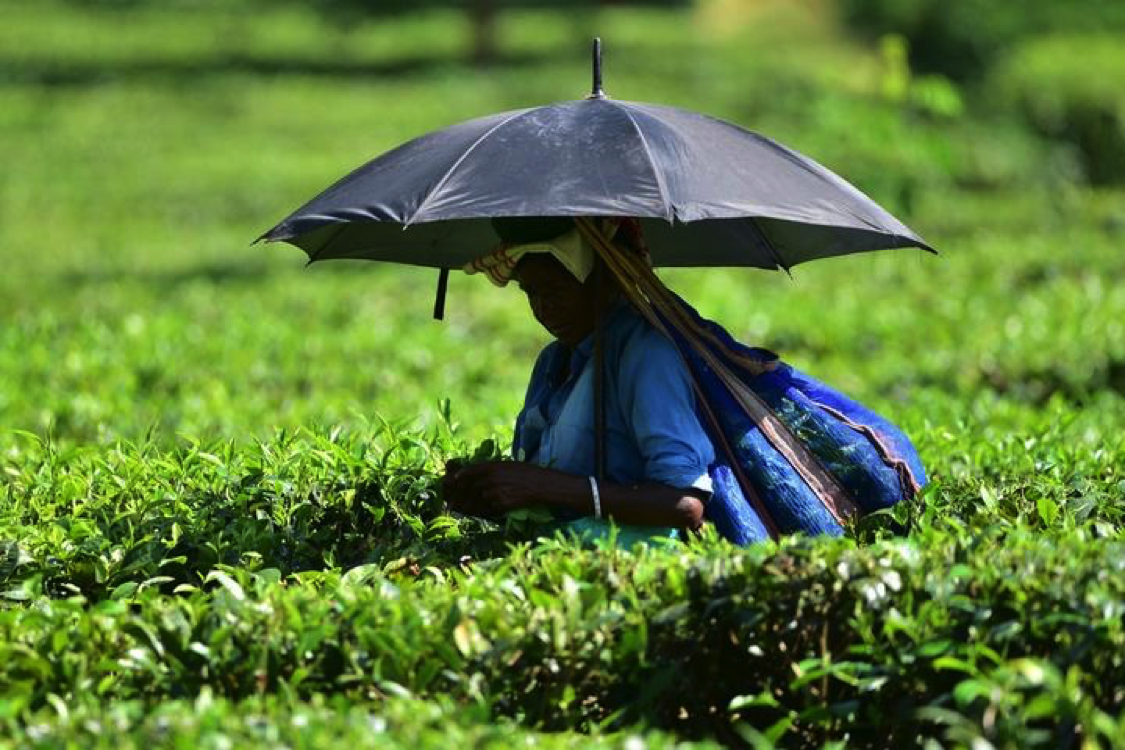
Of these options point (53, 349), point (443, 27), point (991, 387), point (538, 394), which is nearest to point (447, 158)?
point (538, 394)

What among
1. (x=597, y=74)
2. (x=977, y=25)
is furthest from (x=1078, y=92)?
(x=597, y=74)

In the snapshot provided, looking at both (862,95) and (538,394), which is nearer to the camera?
(538,394)

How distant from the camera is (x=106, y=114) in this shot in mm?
26203

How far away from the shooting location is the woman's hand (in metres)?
4.16

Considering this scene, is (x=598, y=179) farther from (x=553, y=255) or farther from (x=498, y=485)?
(x=498, y=485)

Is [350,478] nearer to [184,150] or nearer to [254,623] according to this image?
[254,623]

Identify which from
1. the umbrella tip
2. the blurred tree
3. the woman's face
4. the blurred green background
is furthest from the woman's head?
the blurred tree

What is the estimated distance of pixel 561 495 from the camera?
13.6 feet

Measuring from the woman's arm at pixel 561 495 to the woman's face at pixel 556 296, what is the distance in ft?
1.31

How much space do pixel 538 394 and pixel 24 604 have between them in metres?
1.42

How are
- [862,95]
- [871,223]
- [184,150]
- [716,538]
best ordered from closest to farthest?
[716,538] < [871,223] < [184,150] < [862,95]

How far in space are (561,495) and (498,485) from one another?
155 millimetres

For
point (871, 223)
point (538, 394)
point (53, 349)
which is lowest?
point (53, 349)

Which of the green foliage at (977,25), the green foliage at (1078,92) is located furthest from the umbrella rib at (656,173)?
the green foliage at (977,25)
